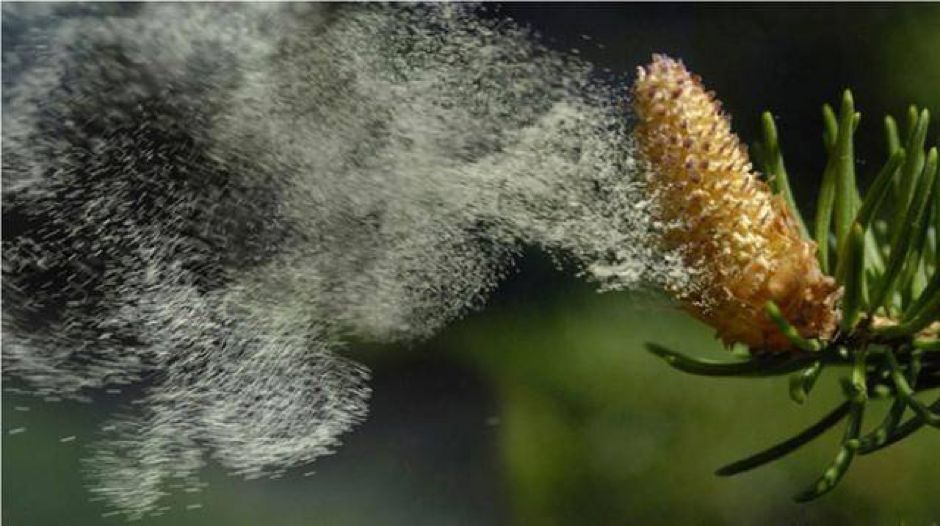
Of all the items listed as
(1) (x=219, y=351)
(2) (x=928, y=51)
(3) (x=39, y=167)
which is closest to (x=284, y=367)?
(1) (x=219, y=351)

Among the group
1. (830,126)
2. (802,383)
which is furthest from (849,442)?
(830,126)

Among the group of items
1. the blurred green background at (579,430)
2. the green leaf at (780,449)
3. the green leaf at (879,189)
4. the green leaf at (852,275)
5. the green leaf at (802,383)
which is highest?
the green leaf at (879,189)

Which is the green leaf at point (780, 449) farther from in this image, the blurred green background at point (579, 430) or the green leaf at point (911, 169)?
the blurred green background at point (579, 430)

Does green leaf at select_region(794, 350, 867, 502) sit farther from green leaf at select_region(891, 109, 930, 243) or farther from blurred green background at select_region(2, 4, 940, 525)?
blurred green background at select_region(2, 4, 940, 525)

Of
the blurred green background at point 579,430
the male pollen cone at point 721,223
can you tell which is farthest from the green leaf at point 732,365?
the blurred green background at point 579,430

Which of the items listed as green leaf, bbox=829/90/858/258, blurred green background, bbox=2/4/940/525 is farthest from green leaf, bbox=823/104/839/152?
blurred green background, bbox=2/4/940/525
